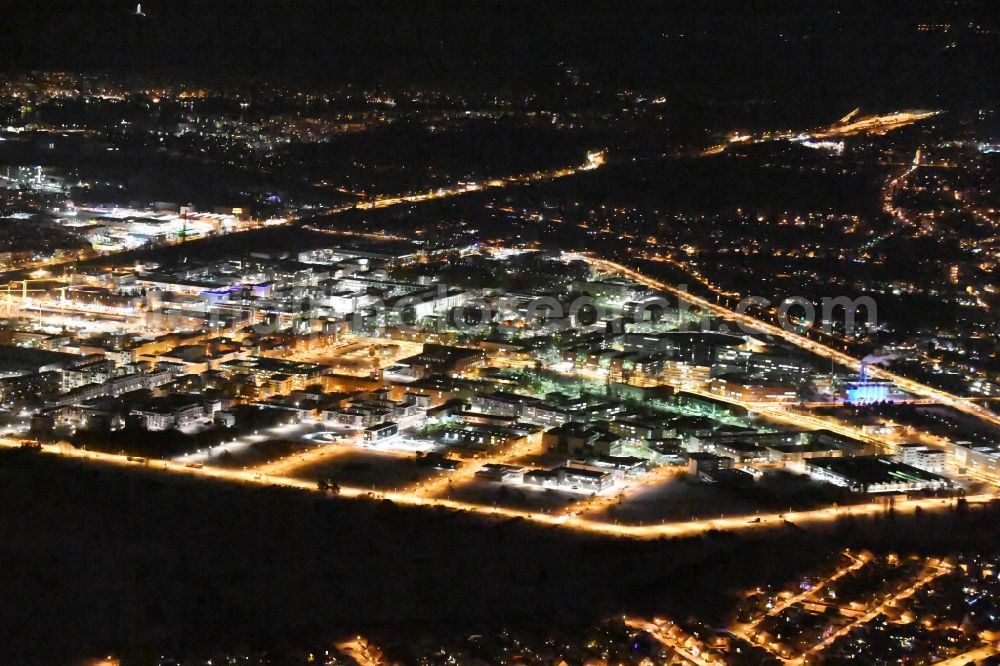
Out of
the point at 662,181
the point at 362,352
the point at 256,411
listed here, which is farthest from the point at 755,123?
the point at 256,411

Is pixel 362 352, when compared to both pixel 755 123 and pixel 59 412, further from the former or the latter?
pixel 755 123

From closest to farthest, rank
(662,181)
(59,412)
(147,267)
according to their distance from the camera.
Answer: (59,412)
(147,267)
(662,181)

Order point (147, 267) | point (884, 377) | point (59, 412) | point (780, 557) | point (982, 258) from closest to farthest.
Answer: point (780, 557) < point (59, 412) < point (884, 377) < point (147, 267) < point (982, 258)

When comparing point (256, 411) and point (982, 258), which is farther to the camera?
point (982, 258)

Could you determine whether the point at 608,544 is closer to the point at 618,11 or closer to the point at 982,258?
the point at 982,258

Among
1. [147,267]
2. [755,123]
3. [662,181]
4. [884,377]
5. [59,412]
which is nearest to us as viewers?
[59,412]

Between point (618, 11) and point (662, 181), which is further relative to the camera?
point (618, 11)

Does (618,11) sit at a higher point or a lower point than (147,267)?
higher

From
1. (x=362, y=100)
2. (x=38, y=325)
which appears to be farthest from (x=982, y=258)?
(x=362, y=100)

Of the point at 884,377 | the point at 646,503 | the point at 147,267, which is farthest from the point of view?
the point at 147,267
